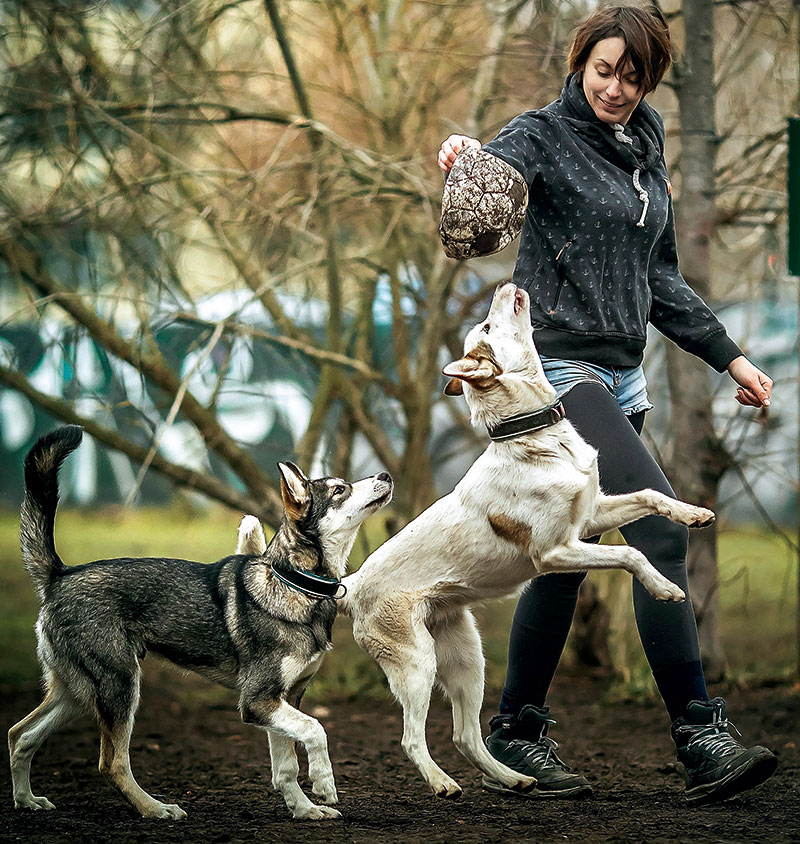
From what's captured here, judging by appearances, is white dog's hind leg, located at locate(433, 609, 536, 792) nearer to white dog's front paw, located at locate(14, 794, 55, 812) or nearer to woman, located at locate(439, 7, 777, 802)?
woman, located at locate(439, 7, 777, 802)

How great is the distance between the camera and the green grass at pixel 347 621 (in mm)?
6637

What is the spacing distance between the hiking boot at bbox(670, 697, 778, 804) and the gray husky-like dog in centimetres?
114

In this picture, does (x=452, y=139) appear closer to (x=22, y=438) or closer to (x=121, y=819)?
(x=121, y=819)

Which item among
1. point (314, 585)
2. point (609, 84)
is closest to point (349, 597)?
point (314, 585)

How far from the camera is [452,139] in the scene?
347 cm

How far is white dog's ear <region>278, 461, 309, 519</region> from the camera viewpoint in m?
3.79

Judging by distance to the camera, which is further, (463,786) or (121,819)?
(463,786)

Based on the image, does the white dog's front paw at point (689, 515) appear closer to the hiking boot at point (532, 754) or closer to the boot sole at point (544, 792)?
the hiking boot at point (532, 754)

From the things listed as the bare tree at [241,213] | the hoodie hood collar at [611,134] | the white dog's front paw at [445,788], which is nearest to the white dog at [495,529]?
the white dog's front paw at [445,788]

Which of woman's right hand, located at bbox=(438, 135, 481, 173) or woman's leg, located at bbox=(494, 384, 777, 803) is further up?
woman's right hand, located at bbox=(438, 135, 481, 173)

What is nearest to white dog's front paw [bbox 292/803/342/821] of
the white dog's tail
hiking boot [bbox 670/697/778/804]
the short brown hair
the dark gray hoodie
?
the white dog's tail

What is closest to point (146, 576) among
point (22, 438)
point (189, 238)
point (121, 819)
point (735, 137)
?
point (121, 819)

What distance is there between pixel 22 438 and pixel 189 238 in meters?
4.31

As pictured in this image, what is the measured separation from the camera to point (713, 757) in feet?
11.1
